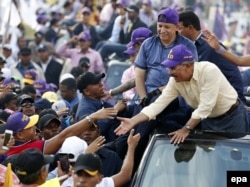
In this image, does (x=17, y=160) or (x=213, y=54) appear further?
(x=213, y=54)

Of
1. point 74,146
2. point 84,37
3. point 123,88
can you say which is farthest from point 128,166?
point 84,37

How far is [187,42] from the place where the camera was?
36.6 feet

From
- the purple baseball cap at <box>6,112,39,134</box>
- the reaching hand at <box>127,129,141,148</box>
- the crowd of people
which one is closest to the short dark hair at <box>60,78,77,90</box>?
the crowd of people

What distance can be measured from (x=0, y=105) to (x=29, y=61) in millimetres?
6114

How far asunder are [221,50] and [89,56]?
8823mm

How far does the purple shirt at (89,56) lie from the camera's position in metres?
19.7

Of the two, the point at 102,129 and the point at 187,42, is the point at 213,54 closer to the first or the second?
the point at 187,42

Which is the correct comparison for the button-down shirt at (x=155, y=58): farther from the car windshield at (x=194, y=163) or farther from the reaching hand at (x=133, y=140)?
the car windshield at (x=194, y=163)

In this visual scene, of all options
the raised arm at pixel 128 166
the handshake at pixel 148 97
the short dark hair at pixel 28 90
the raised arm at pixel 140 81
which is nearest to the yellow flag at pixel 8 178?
the raised arm at pixel 128 166

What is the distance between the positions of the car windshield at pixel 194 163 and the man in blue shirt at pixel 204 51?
89.2 inches

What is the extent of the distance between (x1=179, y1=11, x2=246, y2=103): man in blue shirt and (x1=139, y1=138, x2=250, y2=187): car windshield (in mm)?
2266

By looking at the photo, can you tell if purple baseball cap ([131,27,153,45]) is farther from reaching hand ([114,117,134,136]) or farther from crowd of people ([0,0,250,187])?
reaching hand ([114,117,134,136])

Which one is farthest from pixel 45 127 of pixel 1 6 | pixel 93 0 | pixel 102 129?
pixel 93 0

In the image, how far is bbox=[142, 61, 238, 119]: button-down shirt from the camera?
10.1 meters
